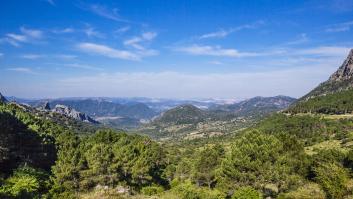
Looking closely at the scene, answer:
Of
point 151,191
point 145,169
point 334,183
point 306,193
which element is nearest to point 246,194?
point 334,183

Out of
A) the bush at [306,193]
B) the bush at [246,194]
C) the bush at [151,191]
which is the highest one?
the bush at [246,194]

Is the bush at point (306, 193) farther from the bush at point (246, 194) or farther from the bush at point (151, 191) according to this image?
the bush at point (151, 191)

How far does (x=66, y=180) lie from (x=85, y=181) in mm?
3960

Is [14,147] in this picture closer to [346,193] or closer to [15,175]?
[15,175]

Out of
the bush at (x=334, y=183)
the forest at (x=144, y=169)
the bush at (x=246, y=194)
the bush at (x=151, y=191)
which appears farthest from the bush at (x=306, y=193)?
the bush at (x=151, y=191)

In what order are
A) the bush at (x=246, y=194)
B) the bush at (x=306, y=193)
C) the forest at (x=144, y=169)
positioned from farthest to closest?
the bush at (x=306, y=193), the forest at (x=144, y=169), the bush at (x=246, y=194)

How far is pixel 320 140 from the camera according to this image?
190 metres

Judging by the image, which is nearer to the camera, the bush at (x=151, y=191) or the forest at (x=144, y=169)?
the forest at (x=144, y=169)

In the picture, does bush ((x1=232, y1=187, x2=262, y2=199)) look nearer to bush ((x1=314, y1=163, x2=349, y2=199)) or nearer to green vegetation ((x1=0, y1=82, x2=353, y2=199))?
green vegetation ((x1=0, y1=82, x2=353, y2=199))

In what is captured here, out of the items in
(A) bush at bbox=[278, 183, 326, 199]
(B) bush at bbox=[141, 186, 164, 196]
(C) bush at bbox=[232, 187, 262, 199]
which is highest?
(C) bush at bbox=[232, 187, 262, 199]

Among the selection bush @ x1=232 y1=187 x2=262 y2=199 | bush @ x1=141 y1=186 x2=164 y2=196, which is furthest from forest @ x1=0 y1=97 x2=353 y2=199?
bush @ x1=232 y1=187 x2=262 y2=199

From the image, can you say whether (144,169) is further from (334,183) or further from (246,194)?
(334,183)

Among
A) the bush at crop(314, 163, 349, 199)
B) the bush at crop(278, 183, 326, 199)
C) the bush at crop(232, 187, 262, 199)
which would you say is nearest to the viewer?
the bush at crop(232, 187, 262, 199)

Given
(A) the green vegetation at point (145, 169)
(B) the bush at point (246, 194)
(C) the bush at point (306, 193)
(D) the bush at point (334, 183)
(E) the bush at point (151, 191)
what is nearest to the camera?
(B) the bush at point (246, 194)
